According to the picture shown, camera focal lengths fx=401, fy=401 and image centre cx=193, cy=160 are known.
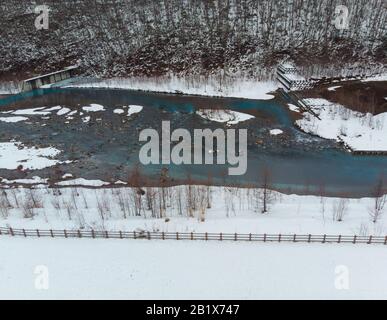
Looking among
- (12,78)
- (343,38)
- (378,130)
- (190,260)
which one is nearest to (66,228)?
(190,260)

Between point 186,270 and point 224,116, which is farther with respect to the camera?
point 224,116

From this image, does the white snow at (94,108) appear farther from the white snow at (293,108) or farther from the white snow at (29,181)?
the white snow at (293,108)

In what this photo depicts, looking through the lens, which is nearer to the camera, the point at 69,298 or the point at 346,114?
the point at 69,298

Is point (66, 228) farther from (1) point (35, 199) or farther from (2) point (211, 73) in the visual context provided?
(2) point (211, 73)

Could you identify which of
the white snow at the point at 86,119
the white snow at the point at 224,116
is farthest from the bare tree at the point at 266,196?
the white snow at the point at 86,119

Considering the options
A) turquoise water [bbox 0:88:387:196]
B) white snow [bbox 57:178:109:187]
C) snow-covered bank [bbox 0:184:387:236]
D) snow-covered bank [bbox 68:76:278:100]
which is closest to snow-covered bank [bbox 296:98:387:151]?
turquoise water [bbox 0:88:387:196]

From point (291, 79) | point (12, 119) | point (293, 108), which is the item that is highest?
point (291, 79)

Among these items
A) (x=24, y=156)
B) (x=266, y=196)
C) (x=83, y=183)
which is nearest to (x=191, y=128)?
(x=83, y=183)

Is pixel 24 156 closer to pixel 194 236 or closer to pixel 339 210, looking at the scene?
pixel 194 236
